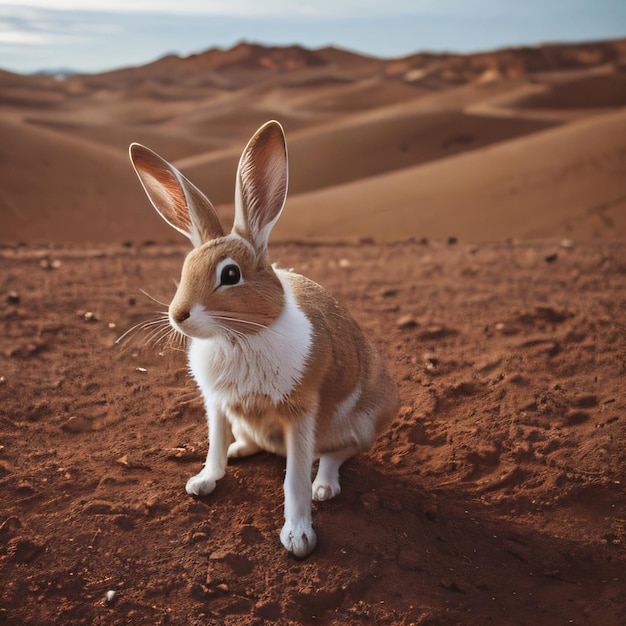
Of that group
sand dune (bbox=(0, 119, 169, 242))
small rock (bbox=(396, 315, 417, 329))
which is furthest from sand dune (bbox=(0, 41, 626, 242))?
small rock (bbox=(396, 315, 417, 329))

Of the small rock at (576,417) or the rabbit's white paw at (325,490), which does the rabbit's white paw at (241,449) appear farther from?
the small rock at (576,417)

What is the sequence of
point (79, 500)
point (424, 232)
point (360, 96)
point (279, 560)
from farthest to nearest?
point (360, 96), point (424, 232), point (79, 500), point (279, 560)

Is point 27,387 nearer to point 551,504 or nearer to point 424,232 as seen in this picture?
point 551,504

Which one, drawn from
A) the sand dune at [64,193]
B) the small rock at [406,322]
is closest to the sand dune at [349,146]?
the sand dune at [64,193]

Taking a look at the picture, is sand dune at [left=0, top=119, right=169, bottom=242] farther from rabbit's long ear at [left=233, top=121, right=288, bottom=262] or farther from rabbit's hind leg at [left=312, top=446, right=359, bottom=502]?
rabbit's long ear at [left=233, top=121, right=288, bottom=262]

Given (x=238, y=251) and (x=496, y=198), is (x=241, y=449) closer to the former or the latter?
(x=238, y=251)

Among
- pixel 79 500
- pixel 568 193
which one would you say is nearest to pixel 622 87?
pixel 568 193
